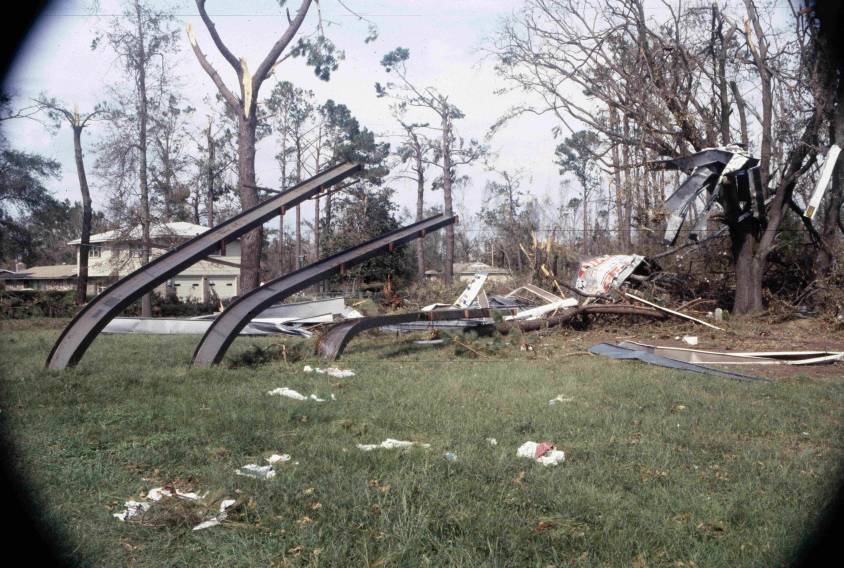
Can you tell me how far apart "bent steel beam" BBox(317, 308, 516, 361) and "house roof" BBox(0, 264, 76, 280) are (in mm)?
43700

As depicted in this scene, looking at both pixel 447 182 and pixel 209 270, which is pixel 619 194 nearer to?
pixel 447 182

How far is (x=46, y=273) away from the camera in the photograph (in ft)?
175

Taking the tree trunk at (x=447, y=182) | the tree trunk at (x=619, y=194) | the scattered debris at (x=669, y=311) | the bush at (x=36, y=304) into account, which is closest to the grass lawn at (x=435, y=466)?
the scattered debris at (x=669, y=311)

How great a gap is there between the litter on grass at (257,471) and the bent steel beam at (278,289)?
4.51 meters

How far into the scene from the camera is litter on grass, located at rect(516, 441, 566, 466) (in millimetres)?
4723

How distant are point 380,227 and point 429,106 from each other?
7.00m

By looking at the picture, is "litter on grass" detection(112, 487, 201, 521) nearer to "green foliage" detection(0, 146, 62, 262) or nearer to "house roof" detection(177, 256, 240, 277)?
"green foliage" detection(0, 146, 62, 262)

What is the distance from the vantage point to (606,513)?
3791 millimetres

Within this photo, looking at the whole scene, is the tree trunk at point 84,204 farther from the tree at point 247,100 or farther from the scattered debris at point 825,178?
the scattered debris at point 825,178

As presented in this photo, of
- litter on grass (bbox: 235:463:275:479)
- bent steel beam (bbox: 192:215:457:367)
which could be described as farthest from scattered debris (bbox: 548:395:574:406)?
bent steel beam (bbox: 192:215:457:367)

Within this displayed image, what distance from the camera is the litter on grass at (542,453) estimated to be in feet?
15.5

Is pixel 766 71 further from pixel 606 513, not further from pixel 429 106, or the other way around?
pixel 429 106

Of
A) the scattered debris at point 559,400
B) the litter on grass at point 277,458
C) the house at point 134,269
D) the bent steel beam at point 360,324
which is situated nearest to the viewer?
the litter on grass at point 277,458

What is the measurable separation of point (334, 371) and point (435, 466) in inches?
170
